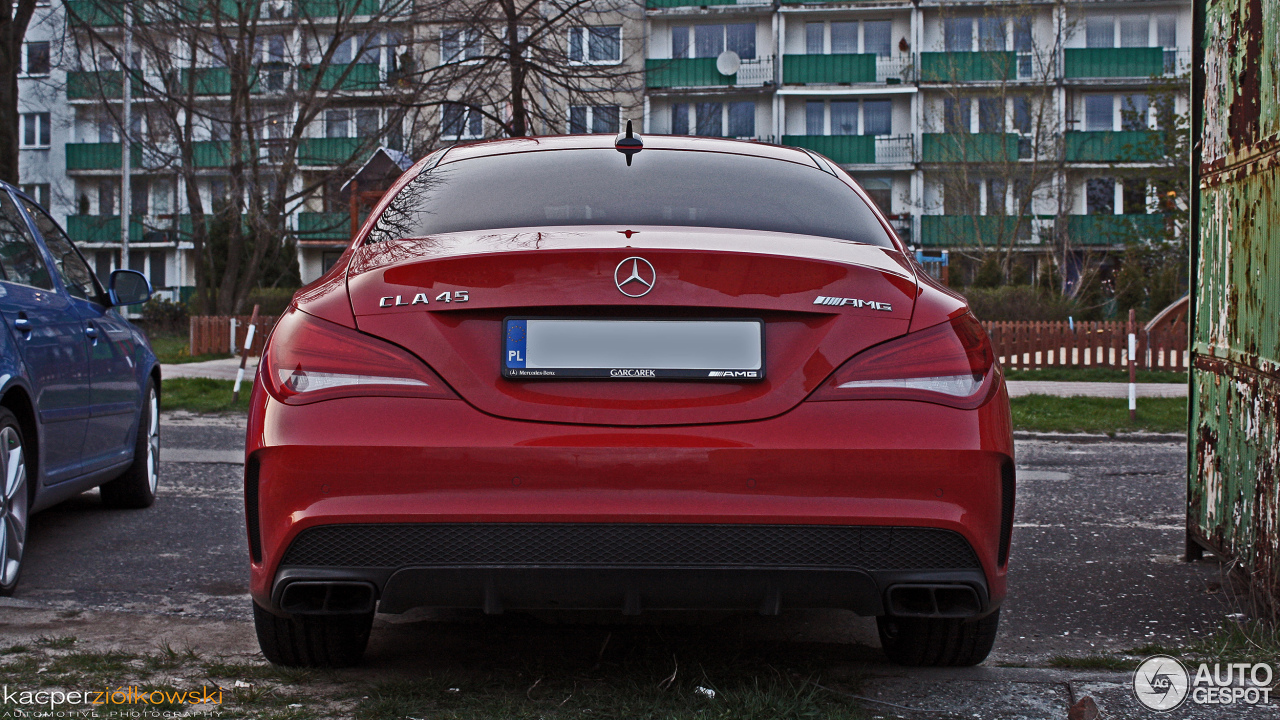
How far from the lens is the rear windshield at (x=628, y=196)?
10.9 ft

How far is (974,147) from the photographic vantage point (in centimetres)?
3616

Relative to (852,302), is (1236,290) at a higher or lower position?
higher

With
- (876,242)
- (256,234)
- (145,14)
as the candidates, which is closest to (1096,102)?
(256,234)

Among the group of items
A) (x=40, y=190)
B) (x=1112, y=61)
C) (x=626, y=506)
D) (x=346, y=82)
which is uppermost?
(x=1112, y=61)

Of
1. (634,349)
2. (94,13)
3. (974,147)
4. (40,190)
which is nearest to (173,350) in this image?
(94,13)

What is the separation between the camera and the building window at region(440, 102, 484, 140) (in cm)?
1728

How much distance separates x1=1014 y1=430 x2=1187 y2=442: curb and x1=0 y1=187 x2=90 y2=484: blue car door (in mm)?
8160

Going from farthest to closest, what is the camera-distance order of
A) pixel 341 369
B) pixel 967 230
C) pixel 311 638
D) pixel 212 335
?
pixel 967 230 → pixel 212 335 → pixel 311 638 → pixel 341 369

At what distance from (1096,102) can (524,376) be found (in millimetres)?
A: 46525

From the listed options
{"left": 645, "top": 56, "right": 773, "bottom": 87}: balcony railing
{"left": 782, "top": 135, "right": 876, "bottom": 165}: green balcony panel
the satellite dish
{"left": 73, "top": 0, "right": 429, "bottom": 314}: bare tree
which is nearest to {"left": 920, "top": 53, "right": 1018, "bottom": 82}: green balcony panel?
{"left": 782, "top": 135, "right": 876, "bottom": 165}: green balcony panel

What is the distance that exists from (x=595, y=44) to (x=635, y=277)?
16.1m

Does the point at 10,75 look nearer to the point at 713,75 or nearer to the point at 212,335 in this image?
the point at 212,335

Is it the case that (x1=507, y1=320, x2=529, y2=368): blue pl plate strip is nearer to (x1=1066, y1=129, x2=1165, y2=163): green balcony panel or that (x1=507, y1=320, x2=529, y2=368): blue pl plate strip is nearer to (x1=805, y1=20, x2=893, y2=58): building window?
(x1=1066, y1=129, x2=1165, y2=163): green balcony panel

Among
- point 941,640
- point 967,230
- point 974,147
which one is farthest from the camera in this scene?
point 967,230
